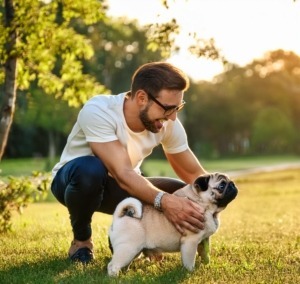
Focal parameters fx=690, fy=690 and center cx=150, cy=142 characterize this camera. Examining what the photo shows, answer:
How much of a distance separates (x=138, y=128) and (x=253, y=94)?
78091 mm

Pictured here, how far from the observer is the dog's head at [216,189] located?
5.14 metres

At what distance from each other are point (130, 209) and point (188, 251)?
21.1 inches

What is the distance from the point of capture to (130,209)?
5.11 meters

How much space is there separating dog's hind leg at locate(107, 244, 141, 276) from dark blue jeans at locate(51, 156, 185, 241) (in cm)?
70

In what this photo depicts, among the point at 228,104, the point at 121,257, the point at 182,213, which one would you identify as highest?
the point at 182,213

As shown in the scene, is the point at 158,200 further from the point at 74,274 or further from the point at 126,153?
the point at 74,274

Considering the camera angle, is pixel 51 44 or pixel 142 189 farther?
pixel 51 44

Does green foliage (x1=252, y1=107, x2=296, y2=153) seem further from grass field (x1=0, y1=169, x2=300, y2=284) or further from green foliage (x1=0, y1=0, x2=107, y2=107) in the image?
grass field (x1=0, y1=169, x2=300, y2=284)

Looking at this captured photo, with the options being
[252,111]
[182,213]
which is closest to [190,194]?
[182,213]

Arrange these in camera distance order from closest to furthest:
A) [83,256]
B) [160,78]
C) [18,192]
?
[160,78] < [83,256] < [18,192]

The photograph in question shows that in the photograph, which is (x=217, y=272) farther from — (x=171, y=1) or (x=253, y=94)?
(x=253, y=94)

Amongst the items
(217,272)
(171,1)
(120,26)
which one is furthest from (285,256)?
(120,26)

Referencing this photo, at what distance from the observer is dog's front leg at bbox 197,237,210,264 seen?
5.59 meters

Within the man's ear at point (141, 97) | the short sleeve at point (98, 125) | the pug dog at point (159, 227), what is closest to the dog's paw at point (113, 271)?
the pug dog at point (159, 227)
